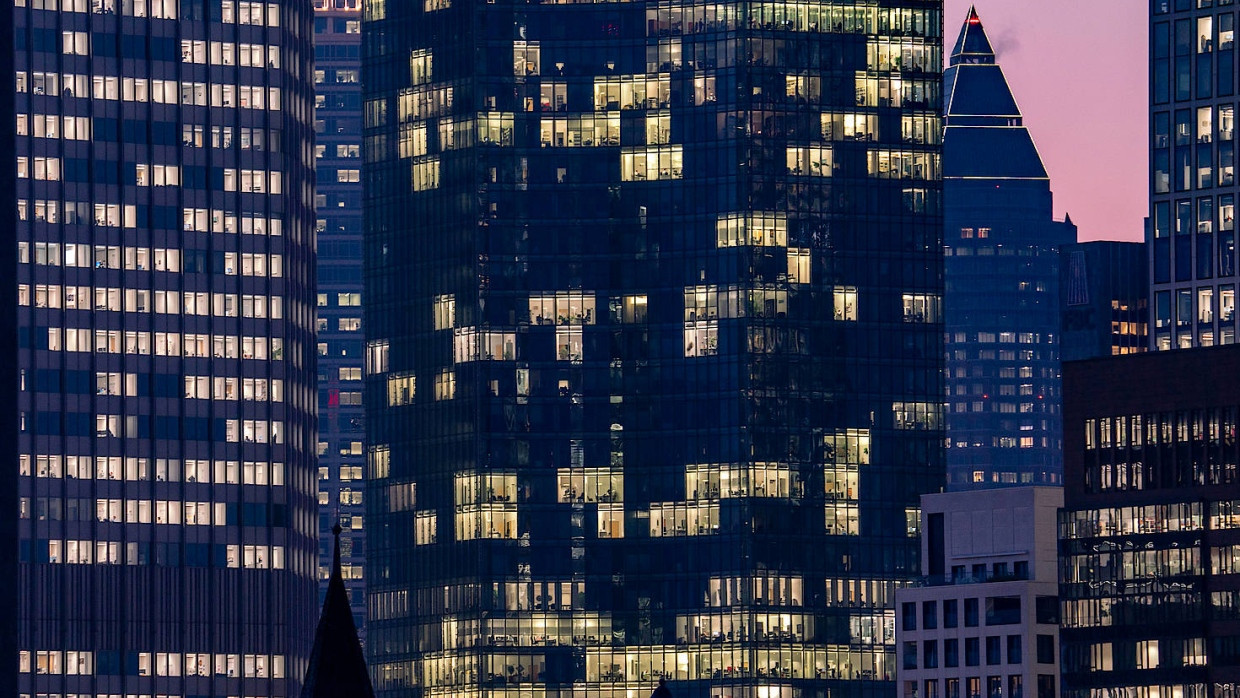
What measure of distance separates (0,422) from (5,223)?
359 inches

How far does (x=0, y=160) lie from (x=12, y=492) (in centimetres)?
1403

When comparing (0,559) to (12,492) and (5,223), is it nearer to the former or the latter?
(12,492)

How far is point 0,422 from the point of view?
188875mm

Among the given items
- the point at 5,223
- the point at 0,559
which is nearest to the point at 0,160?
the point at 5,223

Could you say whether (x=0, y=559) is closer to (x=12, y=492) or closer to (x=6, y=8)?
(x=12, y=492)

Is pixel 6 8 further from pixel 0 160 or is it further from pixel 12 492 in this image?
pixel 12 492

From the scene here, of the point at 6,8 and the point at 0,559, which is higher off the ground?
the point at 6,8

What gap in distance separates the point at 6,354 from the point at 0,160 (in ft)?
26.8

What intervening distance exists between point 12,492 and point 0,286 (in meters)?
8.48

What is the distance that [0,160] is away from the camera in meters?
193

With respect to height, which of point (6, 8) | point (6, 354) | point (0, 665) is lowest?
point (0, 665)

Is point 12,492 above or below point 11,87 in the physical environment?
below

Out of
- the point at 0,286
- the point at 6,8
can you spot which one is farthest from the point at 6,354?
the point at 6,8

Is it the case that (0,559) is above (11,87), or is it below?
below
